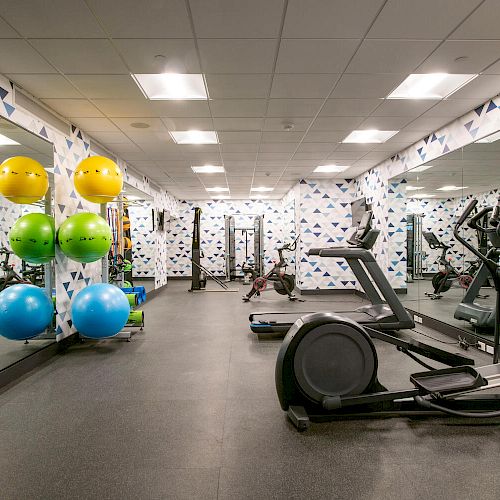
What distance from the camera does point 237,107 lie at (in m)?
3.98

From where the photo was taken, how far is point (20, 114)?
3.47 metres

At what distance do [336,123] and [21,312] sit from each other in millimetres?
4173

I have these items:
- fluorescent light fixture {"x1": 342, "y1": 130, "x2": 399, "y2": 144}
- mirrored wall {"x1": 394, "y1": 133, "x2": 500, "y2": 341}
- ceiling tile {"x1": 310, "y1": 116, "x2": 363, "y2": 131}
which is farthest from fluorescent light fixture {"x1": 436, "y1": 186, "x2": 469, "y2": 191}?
ceiling tile {"x1": 310, "y1": 116, "x2": 363, "y2": 131}

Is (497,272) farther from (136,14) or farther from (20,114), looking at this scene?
(20,114)

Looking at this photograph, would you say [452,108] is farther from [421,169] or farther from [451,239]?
[451,239]

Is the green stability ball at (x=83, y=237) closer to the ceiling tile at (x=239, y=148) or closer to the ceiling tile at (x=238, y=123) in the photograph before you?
the ceiling tile at (x=238, y=123)

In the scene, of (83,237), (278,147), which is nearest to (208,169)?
(278,147)

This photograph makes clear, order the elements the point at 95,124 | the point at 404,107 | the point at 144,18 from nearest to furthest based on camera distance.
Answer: the point at 144,18 < the point at 404,107 < the point at 95,124

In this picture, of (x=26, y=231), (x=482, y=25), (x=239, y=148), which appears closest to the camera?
(x=482, y=25)

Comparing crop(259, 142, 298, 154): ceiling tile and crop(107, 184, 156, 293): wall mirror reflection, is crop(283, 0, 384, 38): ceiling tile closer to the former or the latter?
crop(259, 142, 298, 154): ceiling tile

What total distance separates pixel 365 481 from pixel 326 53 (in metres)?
3.03

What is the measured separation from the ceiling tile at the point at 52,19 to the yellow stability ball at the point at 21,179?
1095mm

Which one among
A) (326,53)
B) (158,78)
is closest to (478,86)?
(326,53)

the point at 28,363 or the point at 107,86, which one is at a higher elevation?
the point at 107,86
